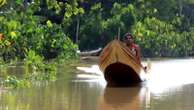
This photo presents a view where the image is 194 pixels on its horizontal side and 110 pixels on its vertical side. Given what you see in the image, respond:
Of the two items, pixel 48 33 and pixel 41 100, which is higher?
pixel 48 33

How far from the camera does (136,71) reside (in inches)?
594

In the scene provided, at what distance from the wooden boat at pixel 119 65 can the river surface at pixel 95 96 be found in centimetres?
35

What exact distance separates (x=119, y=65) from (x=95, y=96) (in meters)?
2.41

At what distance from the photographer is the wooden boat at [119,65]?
14.4 m

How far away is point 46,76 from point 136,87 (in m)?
2.58

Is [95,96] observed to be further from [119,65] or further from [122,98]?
[119,65]

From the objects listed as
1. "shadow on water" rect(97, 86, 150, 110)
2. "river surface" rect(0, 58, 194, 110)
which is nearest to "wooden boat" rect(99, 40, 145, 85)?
"river surface" rect(0, 58, 194, 110)

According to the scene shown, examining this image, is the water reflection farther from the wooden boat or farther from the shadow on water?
the wooden boat

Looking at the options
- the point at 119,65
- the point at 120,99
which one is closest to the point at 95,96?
the point at 120,99

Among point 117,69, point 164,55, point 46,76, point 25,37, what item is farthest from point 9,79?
point 164,55

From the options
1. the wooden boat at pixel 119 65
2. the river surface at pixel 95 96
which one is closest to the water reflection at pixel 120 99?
the river surface at pixel 95 96

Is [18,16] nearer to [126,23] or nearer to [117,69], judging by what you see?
[117,69]

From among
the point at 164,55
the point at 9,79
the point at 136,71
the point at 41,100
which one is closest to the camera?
the point at 41,100

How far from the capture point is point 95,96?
41.8 feet
